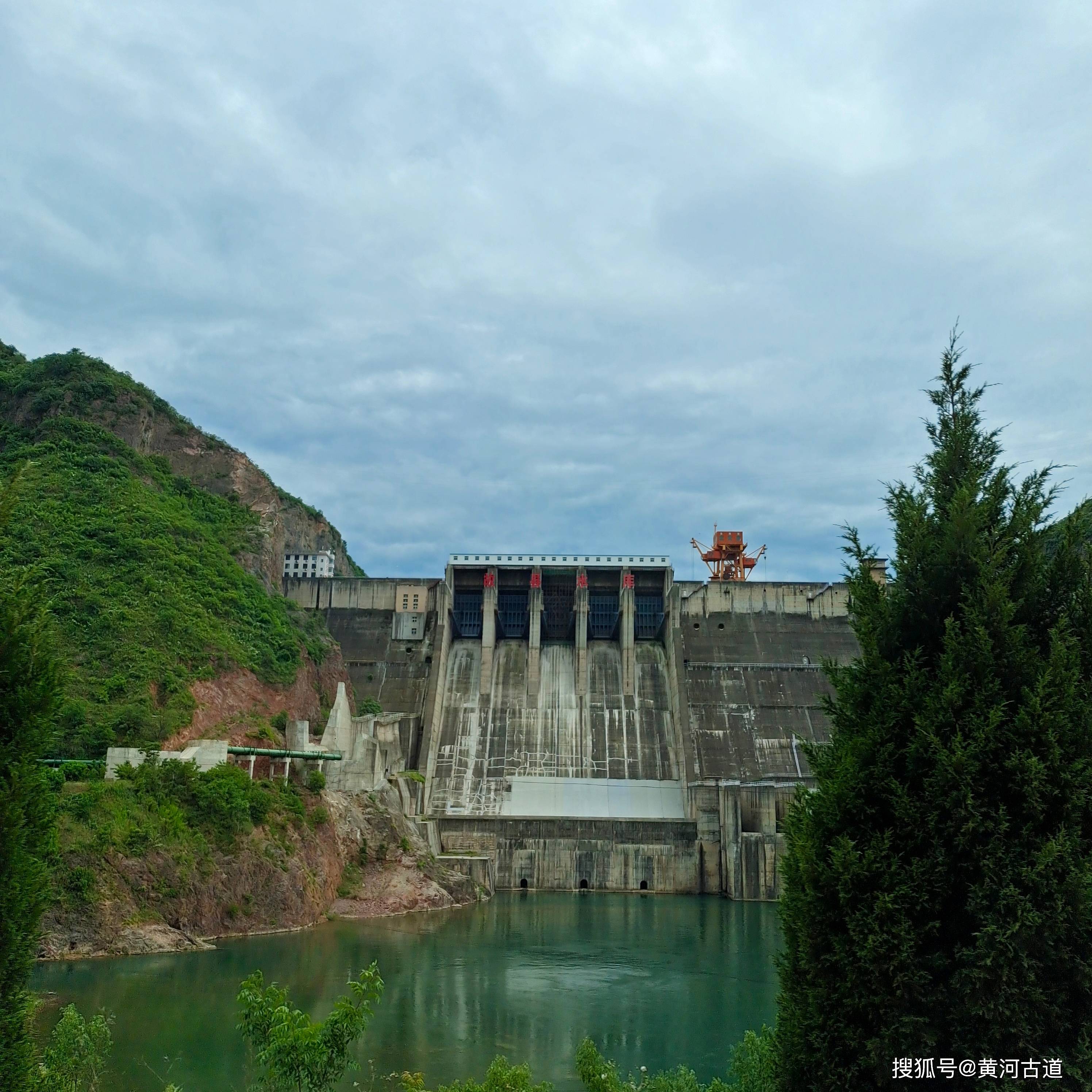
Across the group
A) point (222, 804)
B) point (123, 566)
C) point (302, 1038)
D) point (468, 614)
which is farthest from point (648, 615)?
point (302, 1038)

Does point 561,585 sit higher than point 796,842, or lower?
higher

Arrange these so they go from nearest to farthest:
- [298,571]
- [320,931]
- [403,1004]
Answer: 1. [403,1004]
2. [320,931]
3. [298,571]

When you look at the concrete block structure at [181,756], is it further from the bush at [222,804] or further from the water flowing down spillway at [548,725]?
the water flowing down spillway at [548,725]

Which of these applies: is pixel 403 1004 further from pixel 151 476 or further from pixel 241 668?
pixel 151 476

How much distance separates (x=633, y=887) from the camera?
4041cm

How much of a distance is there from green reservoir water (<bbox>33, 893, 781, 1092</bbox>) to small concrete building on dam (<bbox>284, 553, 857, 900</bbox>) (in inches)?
287

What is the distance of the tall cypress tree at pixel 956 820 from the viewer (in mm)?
6207

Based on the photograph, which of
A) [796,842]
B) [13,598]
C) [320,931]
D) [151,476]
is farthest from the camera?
[151,476]

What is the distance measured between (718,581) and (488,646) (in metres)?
14.3

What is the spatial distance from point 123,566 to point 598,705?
23.9m

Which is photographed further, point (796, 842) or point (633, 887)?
point (633, 887)

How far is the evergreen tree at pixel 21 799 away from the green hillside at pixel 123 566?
22620 millimetres

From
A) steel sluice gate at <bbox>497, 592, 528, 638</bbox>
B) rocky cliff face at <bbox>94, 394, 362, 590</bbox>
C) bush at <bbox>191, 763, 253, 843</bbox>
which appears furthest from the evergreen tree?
steel sluice gate at <bbox>497, 592, 528, 638</bbox>

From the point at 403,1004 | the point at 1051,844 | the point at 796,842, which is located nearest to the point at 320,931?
the point at 403,1004
